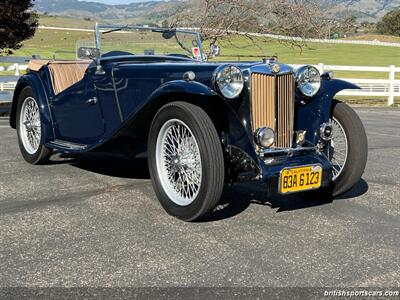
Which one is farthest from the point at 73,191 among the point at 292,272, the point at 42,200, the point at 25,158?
the point at 292,272

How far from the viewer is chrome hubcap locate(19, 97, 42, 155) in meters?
6.10

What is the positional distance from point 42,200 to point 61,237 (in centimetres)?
105

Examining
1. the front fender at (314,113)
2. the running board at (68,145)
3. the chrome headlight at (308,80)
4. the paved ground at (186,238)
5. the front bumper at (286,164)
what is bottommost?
the paved ground at (186,238)

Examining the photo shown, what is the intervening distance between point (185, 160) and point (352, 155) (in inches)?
59.7

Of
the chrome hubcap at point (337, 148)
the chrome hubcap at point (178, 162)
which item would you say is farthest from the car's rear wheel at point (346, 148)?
the chrome hubcap at point (178, 162)

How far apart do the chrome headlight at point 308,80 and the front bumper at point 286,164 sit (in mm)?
535

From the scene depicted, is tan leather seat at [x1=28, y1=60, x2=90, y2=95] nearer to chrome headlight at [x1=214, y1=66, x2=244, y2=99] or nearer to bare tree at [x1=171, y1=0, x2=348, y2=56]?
chrome headlight at [x1=214, y1=66, x2=244, y2=99]

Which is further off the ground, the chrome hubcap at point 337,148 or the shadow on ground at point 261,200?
the chrome hubcap at point 337,148

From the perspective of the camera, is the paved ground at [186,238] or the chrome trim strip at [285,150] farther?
the chrome trim strip at [285,150]

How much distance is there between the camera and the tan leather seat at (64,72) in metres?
5.57

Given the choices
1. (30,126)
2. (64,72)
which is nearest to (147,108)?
(64,72)

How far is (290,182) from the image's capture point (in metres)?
3.78

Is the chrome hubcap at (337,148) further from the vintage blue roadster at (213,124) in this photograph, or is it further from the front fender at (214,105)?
the front fender at (214,105)

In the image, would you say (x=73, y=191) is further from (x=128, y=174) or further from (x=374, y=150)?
(x=374, y=150)
